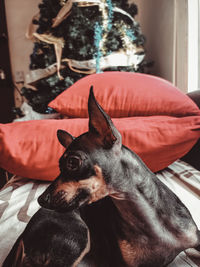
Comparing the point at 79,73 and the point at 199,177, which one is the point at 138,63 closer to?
the point at 79,73

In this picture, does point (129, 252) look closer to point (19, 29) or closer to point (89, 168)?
point (89, 168)

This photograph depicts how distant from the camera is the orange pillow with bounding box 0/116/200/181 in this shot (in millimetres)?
875

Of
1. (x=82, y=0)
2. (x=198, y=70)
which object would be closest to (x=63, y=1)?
(x=82, y=0)

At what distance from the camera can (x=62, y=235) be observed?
1.58 ft

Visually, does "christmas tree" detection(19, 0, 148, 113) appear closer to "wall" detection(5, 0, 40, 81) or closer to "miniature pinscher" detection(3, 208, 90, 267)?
"wall" detection(5, 0, 40, 81)

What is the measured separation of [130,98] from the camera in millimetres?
1046

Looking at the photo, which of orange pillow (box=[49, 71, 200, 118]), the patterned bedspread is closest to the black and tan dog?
the patterned bedspread

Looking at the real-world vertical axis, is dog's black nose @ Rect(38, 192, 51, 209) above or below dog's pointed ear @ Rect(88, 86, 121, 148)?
below

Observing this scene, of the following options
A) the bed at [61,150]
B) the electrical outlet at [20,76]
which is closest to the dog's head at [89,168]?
the bed at [61,150]


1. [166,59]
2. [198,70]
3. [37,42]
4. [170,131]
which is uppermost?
[37,42]

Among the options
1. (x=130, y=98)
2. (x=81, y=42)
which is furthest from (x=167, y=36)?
(x=130, y=98)

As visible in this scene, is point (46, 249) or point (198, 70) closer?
point (46, 249)

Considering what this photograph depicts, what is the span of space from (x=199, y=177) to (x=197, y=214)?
0.27 metres

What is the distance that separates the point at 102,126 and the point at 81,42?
1529mm
